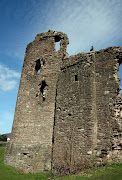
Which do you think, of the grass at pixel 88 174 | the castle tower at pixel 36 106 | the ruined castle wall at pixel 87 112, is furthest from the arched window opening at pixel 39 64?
the grass at pixel 88 174

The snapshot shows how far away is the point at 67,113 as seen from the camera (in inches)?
346

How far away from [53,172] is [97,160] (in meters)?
2.54

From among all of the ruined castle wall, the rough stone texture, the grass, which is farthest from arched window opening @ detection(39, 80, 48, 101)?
the grass

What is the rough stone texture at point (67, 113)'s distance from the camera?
294 inches

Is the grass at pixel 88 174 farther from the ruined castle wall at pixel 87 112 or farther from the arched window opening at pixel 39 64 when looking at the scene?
the arched window opening at pixel 39 64

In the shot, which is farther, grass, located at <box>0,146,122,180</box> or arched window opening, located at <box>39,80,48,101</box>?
arched window opening, located at <box>39,80,48,101</box>

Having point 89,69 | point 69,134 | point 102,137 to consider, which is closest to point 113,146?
point 102,137

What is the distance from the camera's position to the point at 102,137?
295 inches

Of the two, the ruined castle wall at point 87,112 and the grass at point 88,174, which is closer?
the grass at point 88,174

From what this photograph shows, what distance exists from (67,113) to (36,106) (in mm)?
2447

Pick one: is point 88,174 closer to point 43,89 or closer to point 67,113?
point 67,113

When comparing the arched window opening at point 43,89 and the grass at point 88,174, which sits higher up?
the arched window opening at point 43,89

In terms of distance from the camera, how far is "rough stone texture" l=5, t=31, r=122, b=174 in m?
7.47

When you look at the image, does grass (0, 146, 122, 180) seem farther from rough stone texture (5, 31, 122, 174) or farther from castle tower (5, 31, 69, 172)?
castle tower (5, 31, 69, 172)
